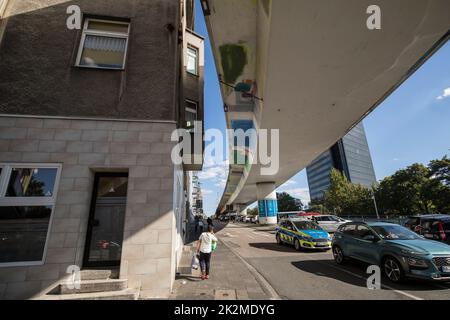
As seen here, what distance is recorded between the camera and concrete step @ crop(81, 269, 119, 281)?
499cm

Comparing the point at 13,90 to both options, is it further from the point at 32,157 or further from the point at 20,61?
the point at 32,157

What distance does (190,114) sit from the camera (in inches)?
409

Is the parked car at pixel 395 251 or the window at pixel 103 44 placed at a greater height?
the window at pixel 103 44

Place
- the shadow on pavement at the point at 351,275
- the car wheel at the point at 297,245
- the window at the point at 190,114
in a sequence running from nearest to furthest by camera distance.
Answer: the shadow on pavement at the point at 351,275
the window at the point at 190,114
the car wheel at the point at 297,245

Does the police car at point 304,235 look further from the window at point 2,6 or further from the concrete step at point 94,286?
the window at point 2,6

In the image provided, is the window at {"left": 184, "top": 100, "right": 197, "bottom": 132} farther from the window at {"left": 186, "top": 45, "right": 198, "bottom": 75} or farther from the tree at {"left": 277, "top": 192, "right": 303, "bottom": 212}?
the tree at {"left": 277, "top": 192, "right": 303, "bottom": 212}

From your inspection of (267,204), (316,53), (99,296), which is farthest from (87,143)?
(267,204)

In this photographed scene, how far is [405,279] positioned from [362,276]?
3.84 ft

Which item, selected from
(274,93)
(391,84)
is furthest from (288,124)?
(391,84)

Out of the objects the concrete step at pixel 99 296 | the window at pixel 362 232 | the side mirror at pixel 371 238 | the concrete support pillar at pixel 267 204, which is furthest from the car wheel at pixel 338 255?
the concrete support pillar at pixel 267 204

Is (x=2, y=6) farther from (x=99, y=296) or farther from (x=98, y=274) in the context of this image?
(x=99, y=296)

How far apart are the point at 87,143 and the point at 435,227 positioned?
14.5 metres

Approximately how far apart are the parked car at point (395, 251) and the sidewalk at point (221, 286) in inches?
145

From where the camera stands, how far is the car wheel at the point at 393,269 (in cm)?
587
